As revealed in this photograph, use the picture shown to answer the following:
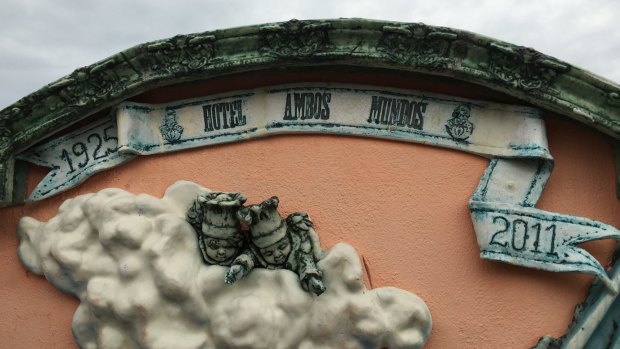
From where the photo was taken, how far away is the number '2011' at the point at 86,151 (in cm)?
278

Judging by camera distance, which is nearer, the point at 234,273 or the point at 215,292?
the point at 234,273

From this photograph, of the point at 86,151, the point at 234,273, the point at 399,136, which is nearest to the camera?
the point at 234,273

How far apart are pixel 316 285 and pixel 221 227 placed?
47 centimetres

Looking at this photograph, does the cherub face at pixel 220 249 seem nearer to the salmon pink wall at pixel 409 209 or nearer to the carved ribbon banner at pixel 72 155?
the salmon pink wall at pixel 409 209

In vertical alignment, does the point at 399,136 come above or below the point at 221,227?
above

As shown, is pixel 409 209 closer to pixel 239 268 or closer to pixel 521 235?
pixel 521 235

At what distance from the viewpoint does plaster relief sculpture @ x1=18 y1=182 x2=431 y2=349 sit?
2.46 m

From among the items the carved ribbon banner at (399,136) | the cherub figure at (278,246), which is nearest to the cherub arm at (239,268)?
the cherub figure at (278,246)

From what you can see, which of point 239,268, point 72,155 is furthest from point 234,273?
point 72,155

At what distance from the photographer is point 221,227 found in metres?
2.50

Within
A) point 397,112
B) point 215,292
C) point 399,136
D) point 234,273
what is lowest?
point 215,292

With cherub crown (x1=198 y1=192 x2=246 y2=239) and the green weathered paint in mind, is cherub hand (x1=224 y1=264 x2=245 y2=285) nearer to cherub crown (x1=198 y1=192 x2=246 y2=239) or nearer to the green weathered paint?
cherub crown (x1=198 y1=192 x2=246 y2=239)

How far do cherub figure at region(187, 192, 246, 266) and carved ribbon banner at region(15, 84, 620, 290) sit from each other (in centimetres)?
34

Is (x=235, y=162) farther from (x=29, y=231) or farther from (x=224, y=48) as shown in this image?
(x=29, y=231)
